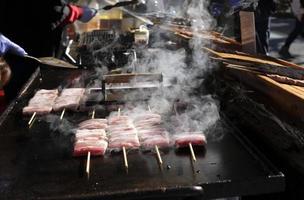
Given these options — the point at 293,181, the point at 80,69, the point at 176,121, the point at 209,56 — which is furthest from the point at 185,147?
the point at 80,69

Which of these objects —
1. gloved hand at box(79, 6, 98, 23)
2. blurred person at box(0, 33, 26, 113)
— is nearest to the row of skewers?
blurred person at box(0, 33, 26, 113)

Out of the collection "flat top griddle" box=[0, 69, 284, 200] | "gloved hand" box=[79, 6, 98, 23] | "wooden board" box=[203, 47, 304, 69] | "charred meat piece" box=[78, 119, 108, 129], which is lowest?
"flat top griddle" box=[0, 69, 284, 200]

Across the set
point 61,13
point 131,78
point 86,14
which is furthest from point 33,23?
point 131,78

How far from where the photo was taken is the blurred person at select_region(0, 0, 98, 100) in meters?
6.16

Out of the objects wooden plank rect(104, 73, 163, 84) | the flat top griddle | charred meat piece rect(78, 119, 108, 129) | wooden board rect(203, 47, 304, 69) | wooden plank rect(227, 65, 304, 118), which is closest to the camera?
the flat top griddle

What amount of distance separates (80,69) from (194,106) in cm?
234

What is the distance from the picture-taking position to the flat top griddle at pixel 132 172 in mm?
2432

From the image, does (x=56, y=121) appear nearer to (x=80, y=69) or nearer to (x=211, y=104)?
(x=211, y=104)

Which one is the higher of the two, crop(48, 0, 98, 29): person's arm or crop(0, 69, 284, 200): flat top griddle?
crop(48, 0, 98, 29): person's arm

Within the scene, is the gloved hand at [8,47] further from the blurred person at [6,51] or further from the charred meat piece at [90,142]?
the charred meat piece at [90,142]

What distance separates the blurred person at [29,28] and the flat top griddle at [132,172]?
126 inches

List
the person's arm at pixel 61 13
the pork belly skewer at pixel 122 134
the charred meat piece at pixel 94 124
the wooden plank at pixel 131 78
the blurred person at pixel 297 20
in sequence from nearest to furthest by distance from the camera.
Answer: the pork belly skewer at pixel 122 134 → the charred meat piece at pixel 94 124 → the wooden plank at pixel 131 78 → the person's arm at pixel 61 13 → the blurred person at pixel 297 20

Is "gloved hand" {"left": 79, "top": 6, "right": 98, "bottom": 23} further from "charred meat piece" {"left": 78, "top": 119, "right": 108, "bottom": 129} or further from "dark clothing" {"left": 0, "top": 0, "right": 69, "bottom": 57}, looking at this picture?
"charred meat piece" {"left": 78, "top": 119, "right": 108, "bottom": 129}

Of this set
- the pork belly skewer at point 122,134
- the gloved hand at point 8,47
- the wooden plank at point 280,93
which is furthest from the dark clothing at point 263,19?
the pork belly skewer at point 122,134
